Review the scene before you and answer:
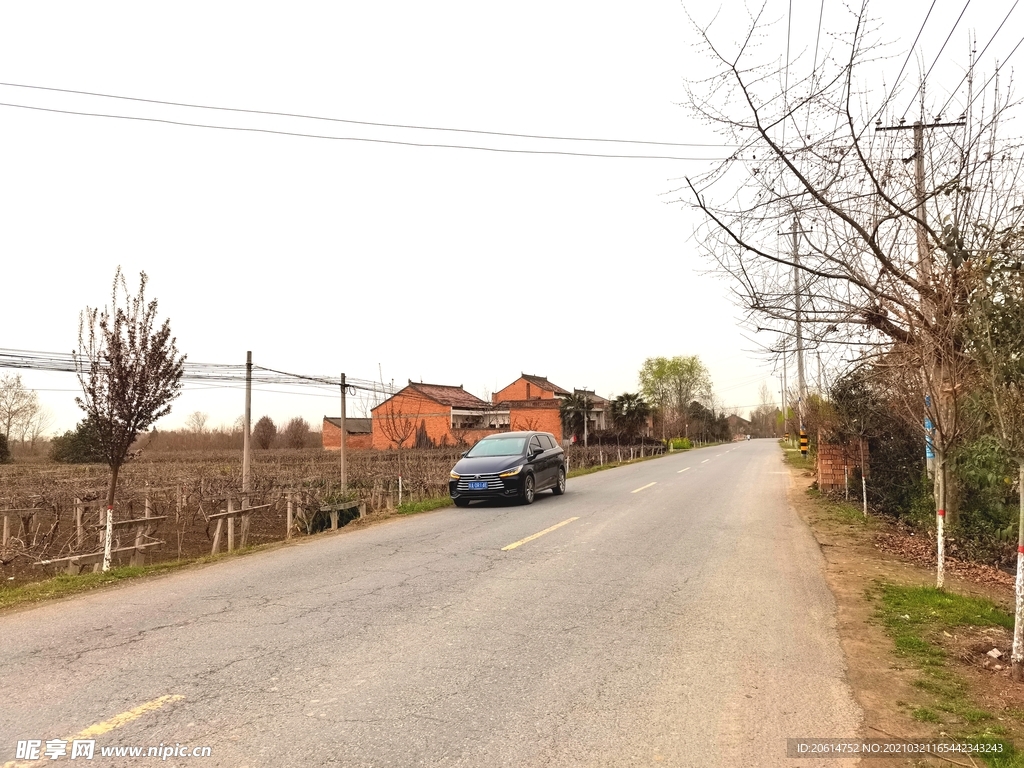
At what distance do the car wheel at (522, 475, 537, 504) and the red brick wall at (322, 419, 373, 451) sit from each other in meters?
46.3

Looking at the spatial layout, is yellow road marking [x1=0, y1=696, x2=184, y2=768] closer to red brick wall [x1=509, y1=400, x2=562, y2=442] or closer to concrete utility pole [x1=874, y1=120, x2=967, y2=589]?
concrete utility pole [x1=874, y1=120, x2=967, y2=589]

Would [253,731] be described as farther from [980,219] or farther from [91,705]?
[980,219]

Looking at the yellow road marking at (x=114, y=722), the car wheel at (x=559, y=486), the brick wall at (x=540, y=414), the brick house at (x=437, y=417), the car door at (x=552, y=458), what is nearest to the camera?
Result: the yellow road marking at (x=114, y=722)

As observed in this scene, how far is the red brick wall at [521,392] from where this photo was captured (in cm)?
6562

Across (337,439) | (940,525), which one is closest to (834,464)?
(940,525)

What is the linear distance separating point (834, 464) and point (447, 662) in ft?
55.7

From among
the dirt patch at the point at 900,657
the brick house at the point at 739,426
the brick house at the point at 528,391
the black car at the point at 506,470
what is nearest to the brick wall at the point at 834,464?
the dirt patch at the point at 900,657

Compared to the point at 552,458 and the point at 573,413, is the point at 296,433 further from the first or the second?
the point at 552,458

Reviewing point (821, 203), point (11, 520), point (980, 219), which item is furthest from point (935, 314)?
point (11, 520)

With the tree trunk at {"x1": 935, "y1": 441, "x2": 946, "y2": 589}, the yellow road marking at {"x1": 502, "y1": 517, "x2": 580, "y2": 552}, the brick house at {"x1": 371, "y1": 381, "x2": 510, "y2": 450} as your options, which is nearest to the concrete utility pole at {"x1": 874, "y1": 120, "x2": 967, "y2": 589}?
the tree trunk at {"x1": 935, "y1": 441, "x2": 946, "y2": 589}

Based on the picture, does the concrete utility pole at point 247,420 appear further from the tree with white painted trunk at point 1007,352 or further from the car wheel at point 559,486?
the tree with white painted trunk at point 1007,352

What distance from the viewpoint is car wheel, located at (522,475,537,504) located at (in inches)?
588

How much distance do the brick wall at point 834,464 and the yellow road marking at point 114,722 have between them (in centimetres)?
1771

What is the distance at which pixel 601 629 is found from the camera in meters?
5.54
